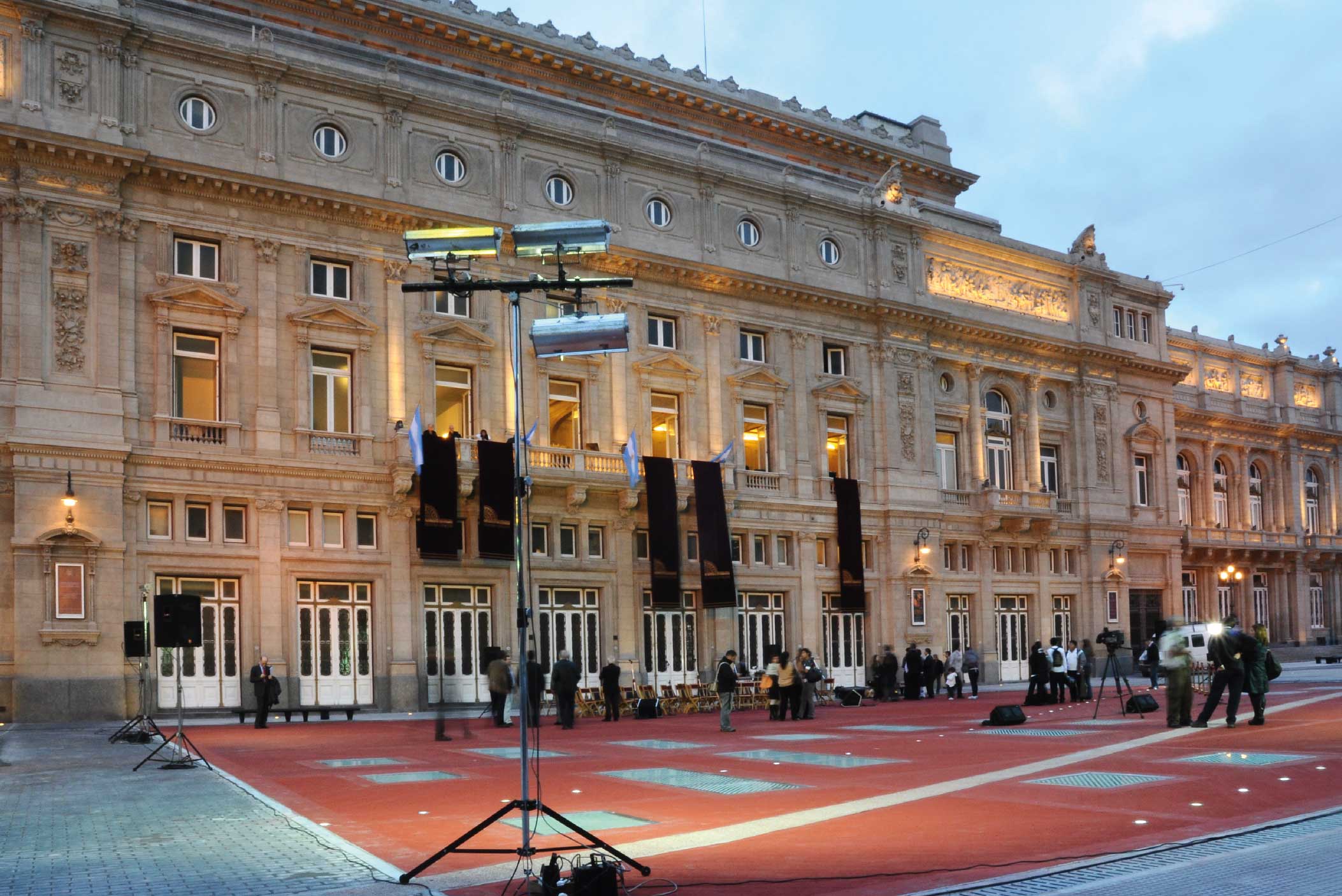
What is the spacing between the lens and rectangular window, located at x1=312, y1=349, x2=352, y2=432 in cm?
3772

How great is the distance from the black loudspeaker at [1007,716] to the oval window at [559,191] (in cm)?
2238

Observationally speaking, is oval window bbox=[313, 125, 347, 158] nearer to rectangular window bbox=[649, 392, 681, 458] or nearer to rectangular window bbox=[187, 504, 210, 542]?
rectangular window bbox=[187, 504, 210, 542]

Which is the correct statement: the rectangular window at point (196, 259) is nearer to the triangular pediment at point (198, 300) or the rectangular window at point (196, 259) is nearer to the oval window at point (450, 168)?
the triangular pediment at point (198, 300)

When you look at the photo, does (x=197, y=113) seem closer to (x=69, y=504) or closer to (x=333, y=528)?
(x=69, y=504)

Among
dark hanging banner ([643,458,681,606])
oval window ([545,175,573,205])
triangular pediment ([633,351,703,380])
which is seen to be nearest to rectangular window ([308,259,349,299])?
oval window ([545,175,573,205])

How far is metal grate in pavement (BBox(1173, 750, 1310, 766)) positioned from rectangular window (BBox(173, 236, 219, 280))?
27.4 metres

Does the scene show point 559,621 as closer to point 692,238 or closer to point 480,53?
point 692,238

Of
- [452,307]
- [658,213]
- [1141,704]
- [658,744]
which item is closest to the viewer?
[658,744]

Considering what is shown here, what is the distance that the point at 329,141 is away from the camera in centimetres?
3841

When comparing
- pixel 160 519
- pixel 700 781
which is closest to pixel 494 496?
pixel 160 519

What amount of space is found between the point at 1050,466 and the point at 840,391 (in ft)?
44.0

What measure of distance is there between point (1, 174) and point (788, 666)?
74.1ft

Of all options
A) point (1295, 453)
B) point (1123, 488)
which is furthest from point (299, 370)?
→ point (1295, 453)

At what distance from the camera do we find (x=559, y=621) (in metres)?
40.9
